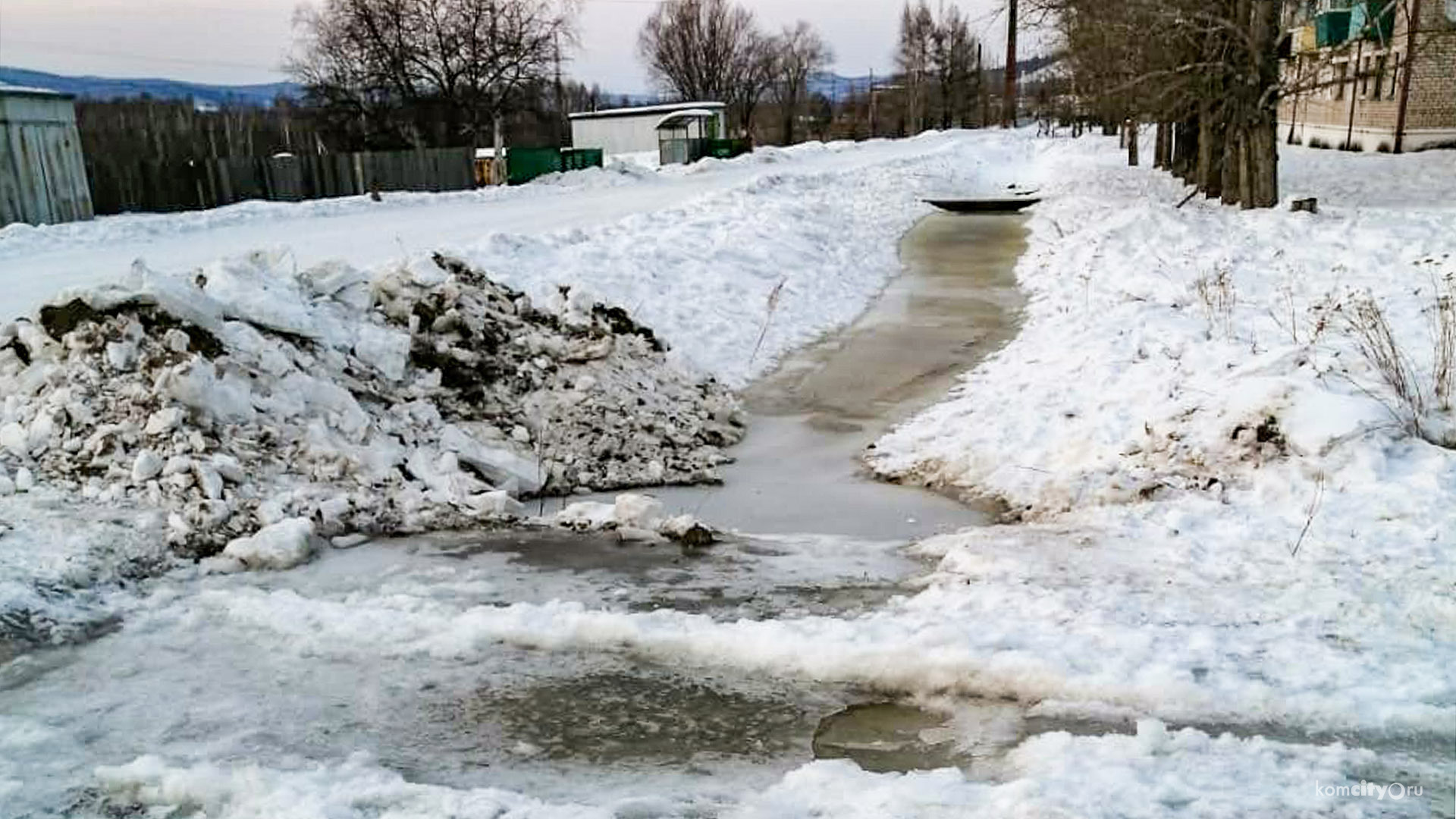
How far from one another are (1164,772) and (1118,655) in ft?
2.50

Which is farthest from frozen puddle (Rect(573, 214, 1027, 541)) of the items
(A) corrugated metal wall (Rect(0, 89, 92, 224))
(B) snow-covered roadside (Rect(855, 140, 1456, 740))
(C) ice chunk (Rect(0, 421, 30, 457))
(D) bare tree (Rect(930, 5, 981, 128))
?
(D) bare tree (Rect(930, 5, 981, 128))

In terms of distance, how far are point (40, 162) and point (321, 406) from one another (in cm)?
1689

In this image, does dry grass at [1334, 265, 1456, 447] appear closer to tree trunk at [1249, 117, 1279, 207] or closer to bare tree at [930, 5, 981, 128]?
tree trunk at [1249, 117, 1279, 207]

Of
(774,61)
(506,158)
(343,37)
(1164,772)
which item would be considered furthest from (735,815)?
(774,61)

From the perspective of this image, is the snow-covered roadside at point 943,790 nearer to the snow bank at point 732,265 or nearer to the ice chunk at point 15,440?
the ice chunk at point 15,440

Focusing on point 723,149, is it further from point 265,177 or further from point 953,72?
point 953,72

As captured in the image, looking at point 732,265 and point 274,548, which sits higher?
point 732,265

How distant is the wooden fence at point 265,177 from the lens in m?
26.9

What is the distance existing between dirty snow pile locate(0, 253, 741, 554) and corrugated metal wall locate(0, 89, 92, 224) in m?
14.3

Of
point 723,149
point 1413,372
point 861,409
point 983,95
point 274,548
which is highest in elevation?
point 983,95

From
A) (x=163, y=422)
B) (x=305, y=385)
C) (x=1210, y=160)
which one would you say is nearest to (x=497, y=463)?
(x=305, y=385)

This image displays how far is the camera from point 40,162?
19.7 meters

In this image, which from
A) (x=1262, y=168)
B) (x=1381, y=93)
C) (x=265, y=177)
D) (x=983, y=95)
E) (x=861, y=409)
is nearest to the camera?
(x=861, y=409)

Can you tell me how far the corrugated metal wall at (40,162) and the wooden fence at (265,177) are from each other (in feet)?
19.6
